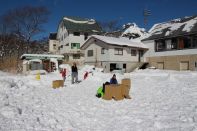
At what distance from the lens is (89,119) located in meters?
8.30

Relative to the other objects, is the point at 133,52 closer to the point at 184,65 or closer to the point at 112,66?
the point at 112,66

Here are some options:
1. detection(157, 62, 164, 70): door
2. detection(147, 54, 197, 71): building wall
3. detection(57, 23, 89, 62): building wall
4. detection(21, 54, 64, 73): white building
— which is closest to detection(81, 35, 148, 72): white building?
detection(147, 54, 197, 71): building wall

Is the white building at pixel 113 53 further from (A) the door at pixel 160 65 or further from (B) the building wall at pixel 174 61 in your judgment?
(A) the door at pixel 160 65

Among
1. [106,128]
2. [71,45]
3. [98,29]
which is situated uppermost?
[98,29]

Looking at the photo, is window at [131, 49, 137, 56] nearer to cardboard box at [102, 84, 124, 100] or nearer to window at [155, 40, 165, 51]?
window at [155, 40, 165, 51]

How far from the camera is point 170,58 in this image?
32281 mm

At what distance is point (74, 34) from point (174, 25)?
20978 mm

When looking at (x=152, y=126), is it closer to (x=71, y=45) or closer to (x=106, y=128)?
(x=106, y=128)

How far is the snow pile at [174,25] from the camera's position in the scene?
101ft

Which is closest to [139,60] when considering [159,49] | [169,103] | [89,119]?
[159,49]

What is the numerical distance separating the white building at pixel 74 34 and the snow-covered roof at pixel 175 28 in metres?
16.2

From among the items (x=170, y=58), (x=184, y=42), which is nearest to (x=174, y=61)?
(x=170, y=58)

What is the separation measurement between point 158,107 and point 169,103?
83cm

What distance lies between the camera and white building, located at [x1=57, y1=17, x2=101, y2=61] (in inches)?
1850
